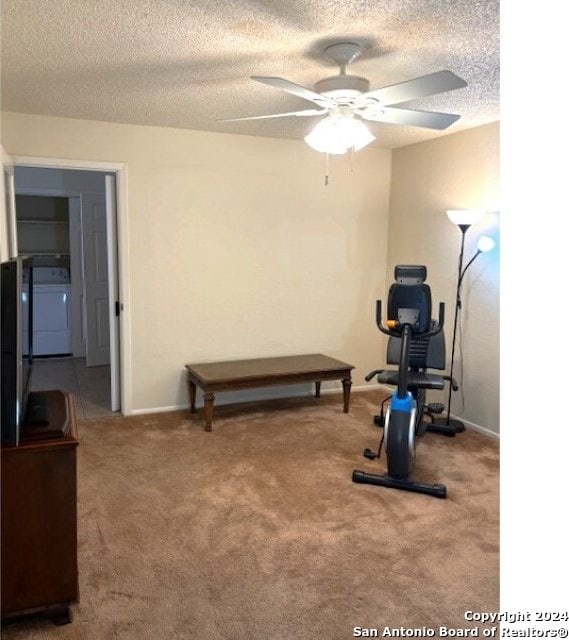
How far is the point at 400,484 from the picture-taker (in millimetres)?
3303

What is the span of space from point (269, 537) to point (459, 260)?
2.79m

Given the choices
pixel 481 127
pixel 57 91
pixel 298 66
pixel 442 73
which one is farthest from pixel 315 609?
pixel 481 127

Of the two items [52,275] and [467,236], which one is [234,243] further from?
[52,275]

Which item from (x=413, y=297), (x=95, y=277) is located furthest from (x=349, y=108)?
(x=95, y=277)

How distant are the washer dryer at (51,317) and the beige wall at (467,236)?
4.51 metres

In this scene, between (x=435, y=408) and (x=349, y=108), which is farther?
(x=435, y=408)

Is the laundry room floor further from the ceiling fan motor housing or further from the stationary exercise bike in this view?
the ceiling fan motor housing

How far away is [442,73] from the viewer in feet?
7.10

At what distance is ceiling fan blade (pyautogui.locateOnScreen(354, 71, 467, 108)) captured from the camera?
222cm

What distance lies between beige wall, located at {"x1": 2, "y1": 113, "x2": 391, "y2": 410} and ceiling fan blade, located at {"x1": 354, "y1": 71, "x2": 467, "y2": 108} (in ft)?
7.42

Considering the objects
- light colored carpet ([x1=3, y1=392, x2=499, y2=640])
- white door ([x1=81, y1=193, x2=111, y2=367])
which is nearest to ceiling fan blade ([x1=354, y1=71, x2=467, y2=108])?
light colored carpet ([x1=3, y1=392, x2=499, y2=640])

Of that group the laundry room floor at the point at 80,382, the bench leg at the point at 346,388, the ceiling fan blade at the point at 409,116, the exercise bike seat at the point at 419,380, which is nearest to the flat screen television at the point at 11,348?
the ceiling fan blade at the point at 409,116
